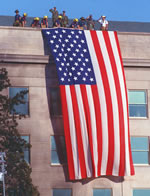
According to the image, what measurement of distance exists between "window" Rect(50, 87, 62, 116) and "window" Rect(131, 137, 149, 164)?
5504 mm

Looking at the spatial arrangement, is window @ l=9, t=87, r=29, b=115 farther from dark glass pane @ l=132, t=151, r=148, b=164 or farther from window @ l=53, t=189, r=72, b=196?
dark glass pane @ l=132, t=151, r=148, b=164

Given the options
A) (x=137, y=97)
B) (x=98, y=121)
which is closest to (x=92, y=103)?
(x=98, y=121)

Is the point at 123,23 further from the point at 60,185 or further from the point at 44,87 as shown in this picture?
the point at 60,185

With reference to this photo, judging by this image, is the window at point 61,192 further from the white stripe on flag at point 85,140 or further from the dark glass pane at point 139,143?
the dark glass pane at point 139,143

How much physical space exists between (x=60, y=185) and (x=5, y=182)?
4.06 m

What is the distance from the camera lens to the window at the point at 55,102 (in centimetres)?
4044

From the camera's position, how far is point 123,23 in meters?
53.6

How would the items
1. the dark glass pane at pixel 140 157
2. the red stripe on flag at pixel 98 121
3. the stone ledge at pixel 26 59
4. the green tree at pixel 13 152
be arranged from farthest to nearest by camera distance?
the dark glass pane at pixel 140 157, the stone ledge at pixel 26 59, the red stripe on flag at pixel 98 121, the green tree at pixel 13 152

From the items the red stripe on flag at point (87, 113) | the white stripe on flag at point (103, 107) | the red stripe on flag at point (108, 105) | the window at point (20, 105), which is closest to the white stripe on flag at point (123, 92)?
the red stripe on flag at point (108, 105)

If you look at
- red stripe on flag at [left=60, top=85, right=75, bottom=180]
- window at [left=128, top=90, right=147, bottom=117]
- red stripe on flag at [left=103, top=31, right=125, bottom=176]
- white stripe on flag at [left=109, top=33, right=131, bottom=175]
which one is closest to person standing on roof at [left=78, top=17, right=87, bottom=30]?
red stripe on flag at [left=103, top=31, right=125, bottom=176]

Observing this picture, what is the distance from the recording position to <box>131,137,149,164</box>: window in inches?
1618

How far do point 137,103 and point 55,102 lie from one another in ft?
19.1

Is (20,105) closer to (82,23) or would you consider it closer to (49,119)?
(49,119)

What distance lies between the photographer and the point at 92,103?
131ft
